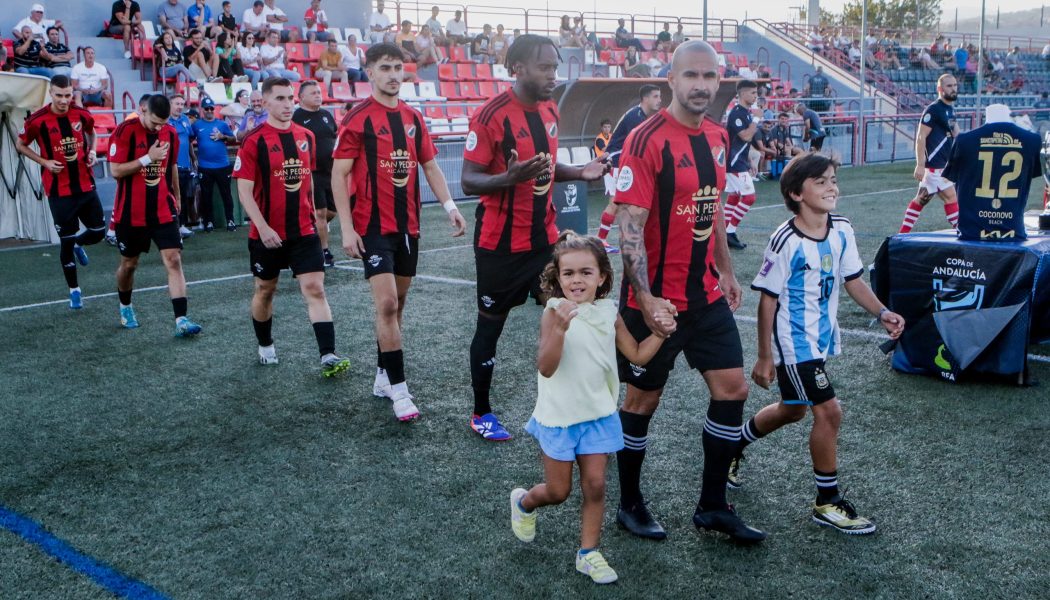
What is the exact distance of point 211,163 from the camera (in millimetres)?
14453

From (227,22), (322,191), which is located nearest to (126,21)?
(227,22)

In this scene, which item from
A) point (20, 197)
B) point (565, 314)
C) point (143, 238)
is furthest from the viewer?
point (20, 197)

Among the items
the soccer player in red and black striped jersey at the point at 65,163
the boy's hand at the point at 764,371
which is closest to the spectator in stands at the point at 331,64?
the soccer player in red and black striped jersey at the point at 65,163

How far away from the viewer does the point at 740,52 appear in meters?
34.4

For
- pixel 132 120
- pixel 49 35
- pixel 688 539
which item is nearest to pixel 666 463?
pixel 688 539

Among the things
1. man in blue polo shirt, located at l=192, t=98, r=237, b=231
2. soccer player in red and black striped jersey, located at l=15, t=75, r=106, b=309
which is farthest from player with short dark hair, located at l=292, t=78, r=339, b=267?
man in blue polo shirt, located at l=192, t=98, r=237, b=231

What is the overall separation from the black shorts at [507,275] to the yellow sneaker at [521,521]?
158 centimetres

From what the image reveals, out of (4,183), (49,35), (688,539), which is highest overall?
(49,35)

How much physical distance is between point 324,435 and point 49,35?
14496 millimetres

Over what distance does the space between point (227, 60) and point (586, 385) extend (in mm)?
17225

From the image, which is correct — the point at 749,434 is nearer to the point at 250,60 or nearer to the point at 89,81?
the point at 89,81

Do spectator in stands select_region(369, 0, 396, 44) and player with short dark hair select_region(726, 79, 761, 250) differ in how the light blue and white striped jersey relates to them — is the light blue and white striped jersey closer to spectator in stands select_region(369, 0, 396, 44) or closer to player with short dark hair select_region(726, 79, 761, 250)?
player with short dark hair select_region(726, 79, 761, 250)

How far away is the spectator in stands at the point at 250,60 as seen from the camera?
19.1 metres

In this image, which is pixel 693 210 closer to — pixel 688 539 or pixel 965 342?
pixel 688 539
